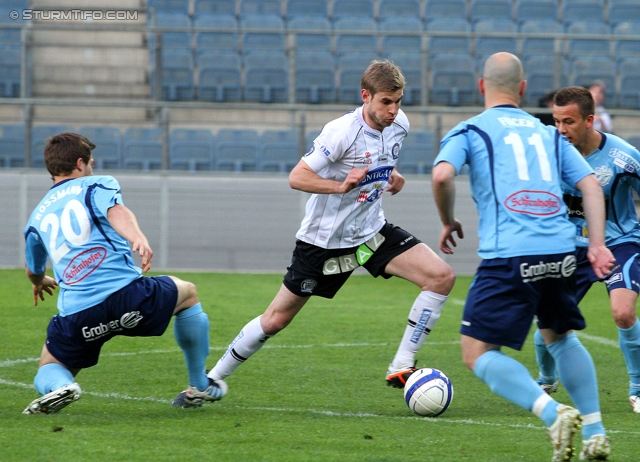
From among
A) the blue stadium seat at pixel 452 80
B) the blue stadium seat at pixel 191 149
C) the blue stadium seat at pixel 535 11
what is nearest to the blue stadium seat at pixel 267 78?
the blue stadium seat at pixel 191 149

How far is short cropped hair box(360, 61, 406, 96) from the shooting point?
17.9 ft

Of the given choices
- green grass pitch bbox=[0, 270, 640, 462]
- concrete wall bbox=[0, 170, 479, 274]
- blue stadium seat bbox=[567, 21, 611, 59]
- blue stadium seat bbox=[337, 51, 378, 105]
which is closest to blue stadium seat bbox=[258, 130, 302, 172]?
concrete wall bbox=[0, 170, 479, 274]

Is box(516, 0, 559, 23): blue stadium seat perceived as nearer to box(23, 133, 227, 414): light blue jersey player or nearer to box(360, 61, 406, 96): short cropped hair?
box(360, 61, 406, 96): short cropped hair

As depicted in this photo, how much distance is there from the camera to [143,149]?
1479 cm

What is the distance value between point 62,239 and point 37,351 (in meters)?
2.89

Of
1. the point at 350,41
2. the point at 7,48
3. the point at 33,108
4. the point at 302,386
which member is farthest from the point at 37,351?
the point at 350,41

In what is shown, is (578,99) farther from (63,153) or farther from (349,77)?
(349,77)

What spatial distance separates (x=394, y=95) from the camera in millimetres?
5512

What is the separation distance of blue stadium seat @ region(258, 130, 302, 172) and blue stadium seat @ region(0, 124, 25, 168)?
151 inches

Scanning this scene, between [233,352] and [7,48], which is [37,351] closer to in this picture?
[233,352]

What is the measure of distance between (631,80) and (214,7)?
8259 mm

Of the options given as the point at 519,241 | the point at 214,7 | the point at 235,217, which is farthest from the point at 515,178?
the point at 214,7

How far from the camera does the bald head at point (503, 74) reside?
13.9 feet

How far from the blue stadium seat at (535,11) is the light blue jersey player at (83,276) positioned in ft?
50.3
